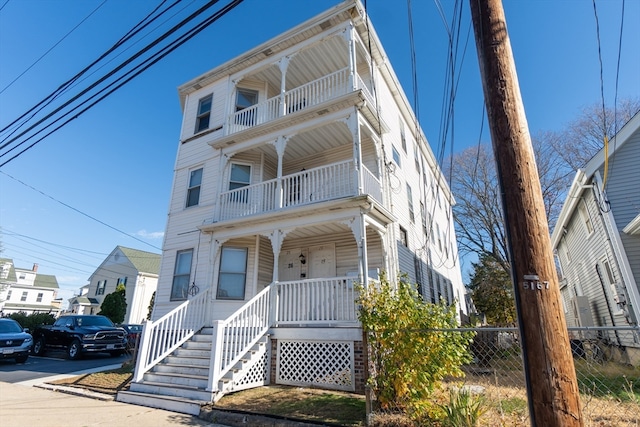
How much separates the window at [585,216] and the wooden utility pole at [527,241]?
1109 centimetres

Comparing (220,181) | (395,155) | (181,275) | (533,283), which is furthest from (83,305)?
(533,283)

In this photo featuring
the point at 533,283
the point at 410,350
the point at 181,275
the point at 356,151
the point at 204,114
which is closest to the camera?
the point at 533,283

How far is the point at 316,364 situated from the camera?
7895mm

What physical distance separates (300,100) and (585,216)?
36.4 ft

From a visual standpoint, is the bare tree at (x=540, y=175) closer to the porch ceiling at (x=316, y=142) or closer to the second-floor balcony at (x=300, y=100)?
the porch ceiling at (x=316, y=142)

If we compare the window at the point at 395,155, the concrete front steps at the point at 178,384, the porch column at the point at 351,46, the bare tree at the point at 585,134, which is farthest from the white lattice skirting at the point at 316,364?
the bare tree at the point at 585,134

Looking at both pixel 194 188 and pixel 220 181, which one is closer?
pixel 220 181

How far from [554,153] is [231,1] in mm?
23855

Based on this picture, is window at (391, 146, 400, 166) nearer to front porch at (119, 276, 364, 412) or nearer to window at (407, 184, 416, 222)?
window at (407, 184, 416, 222)

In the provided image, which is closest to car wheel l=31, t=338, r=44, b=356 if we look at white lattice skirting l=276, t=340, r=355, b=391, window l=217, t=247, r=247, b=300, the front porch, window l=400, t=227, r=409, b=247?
the front porch

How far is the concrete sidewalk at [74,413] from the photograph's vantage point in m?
5.50

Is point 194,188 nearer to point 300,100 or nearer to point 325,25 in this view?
point 300,100

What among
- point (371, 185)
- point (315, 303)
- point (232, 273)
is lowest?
point (315, 303)

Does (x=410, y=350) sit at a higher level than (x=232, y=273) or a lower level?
lower
